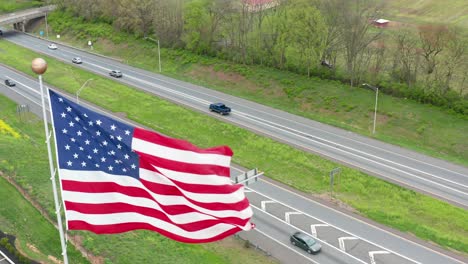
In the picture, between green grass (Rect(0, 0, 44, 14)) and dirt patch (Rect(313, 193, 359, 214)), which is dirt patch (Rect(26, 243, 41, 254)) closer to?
dirt patch (Rect(313, 193, 359, 214))

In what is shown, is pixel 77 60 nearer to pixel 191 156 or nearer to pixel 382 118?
pixel 382 118

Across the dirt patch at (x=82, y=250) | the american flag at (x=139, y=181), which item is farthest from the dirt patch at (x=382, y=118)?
the american flag at (x=139, y=181)

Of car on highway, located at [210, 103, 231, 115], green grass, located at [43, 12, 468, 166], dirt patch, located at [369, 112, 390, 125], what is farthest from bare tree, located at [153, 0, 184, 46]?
dirt patch, located at [369, 112, 390, 125]

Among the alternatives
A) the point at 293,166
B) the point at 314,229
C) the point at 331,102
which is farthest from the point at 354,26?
the point at 314,229

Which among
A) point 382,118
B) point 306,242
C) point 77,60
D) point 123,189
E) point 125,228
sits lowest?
point 306,242

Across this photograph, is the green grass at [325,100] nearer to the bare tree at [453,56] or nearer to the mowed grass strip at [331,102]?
the mowed grass strip at [331,102]
